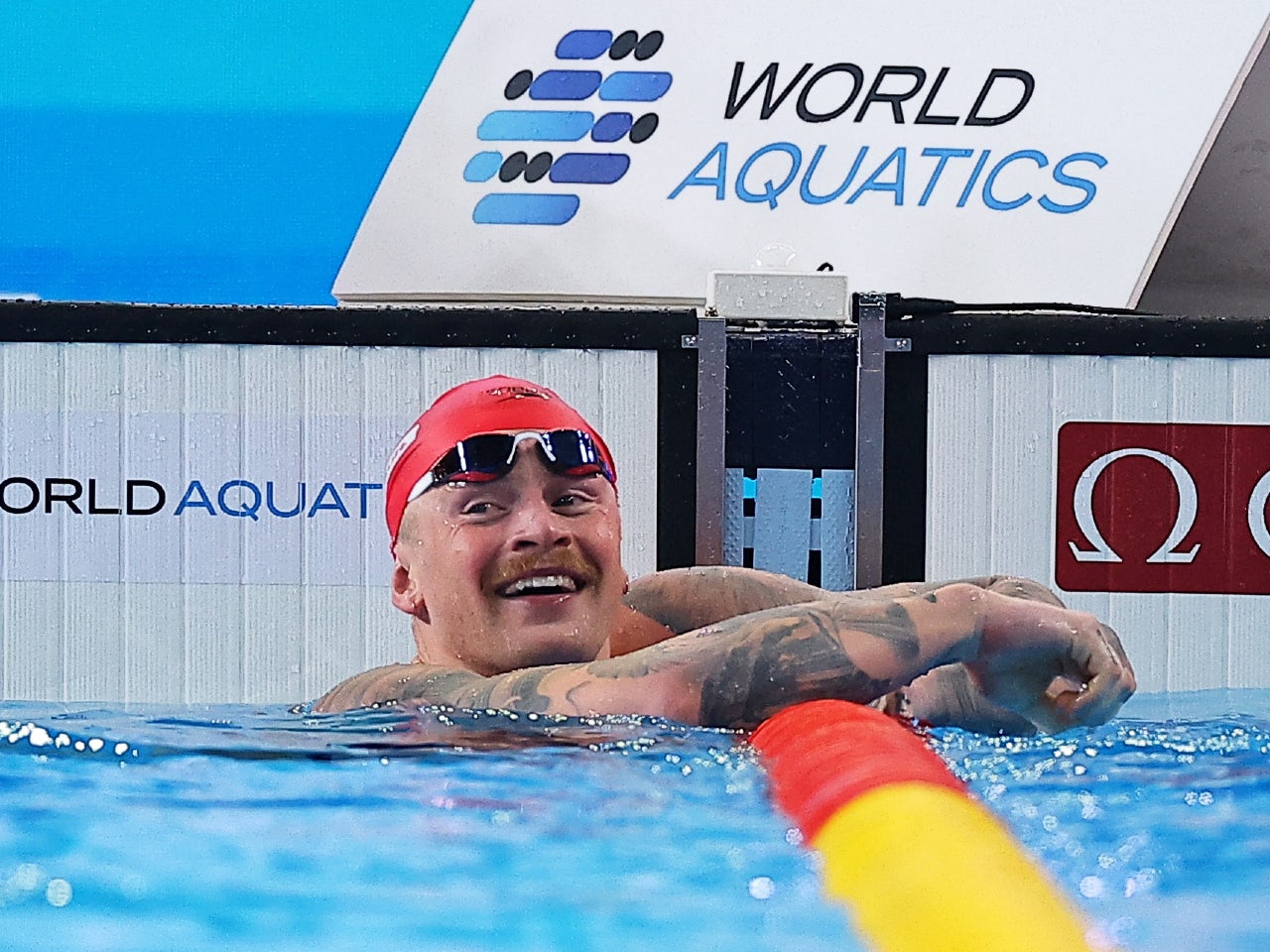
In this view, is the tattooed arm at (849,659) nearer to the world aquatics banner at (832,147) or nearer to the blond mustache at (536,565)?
the blond mustache at (536,565)

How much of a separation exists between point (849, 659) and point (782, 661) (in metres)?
0.11

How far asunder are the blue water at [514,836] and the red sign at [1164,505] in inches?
28.6

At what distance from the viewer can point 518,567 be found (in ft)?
9.64

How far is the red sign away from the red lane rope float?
→ 57.9 inches


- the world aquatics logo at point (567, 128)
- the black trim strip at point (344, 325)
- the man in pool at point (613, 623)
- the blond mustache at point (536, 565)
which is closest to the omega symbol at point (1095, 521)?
the man in pool at point (613, 623)

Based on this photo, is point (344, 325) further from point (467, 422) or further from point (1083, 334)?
point (1083, 334)

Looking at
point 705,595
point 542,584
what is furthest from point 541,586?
point 705,595

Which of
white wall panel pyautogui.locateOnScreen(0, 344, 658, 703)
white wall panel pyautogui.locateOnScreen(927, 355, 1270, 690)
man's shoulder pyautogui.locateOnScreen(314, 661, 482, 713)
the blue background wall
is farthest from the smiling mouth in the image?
the blue background wall

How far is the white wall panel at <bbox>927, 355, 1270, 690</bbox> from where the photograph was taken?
3.71 m

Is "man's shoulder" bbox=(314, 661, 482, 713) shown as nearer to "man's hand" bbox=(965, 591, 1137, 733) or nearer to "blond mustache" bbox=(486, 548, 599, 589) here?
"blond mustache" bbox=(486, 548, 599, 589)

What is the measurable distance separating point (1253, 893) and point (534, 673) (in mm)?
1221

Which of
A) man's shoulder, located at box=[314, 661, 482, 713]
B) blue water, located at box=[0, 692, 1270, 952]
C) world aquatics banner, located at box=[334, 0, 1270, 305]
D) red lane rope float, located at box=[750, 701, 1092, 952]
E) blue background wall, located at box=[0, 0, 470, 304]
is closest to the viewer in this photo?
red lane rope float, located at box=[750, 701, 1092, 952]

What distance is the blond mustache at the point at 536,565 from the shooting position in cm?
294

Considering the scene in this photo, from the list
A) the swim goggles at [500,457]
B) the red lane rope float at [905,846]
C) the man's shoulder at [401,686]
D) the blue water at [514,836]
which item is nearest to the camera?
the red lane rope float at [905,846]
